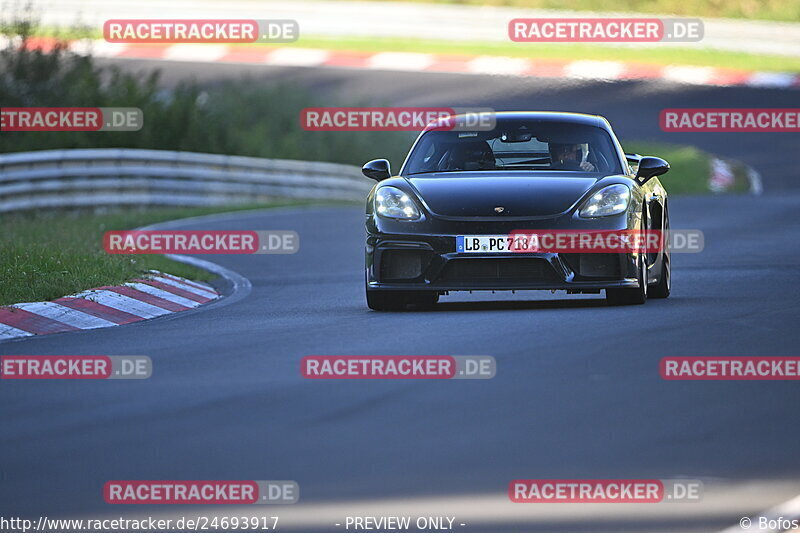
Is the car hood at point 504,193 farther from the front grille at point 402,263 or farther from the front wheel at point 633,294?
the front wheel at point 633,294

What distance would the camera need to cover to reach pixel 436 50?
38969 millimetres

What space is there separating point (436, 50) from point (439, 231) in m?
29.1

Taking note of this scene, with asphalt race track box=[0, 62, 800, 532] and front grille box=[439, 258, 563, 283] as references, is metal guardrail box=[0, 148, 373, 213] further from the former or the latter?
front grille box=[439, 258, 563, 283]

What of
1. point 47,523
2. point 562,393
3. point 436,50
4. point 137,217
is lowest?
point 47,523

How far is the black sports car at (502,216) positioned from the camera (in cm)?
1017

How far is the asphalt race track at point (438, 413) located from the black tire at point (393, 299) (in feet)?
0.33

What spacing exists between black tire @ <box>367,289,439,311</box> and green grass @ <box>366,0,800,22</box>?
31017 mm

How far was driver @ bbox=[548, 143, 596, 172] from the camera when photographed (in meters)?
11.3

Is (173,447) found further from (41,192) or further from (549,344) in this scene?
(41,192)

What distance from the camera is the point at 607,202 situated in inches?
412

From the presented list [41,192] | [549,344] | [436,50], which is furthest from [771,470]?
[436,50]

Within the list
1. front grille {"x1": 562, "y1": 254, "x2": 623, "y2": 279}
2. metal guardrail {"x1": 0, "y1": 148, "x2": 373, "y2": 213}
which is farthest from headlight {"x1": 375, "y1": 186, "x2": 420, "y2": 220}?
metal guardrail {"x1": 0, "y1": 148, "x2": 373, "y2": 213}

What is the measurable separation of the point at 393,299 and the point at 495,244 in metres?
0.94

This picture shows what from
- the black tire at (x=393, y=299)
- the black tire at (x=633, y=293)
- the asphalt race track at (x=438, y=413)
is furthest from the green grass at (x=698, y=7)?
the black tire at (x=633, y=293)
